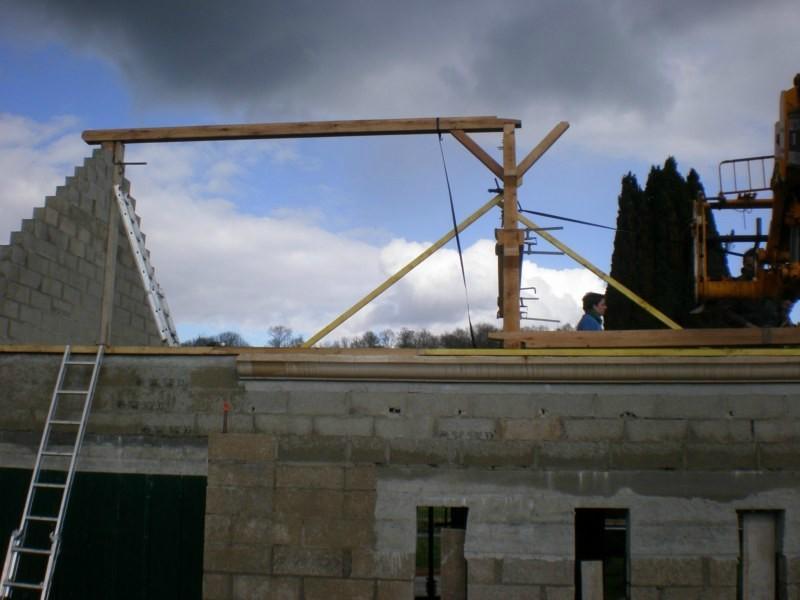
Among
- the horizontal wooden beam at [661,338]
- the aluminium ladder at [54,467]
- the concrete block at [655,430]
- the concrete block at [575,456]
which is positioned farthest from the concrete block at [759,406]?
the aluminium ladder at [54,467]

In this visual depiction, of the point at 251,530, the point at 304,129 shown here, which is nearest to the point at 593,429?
the point at 251,530

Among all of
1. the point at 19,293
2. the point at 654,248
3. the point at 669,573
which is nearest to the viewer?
the point at 669,573

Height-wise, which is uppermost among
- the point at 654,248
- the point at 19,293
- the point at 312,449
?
the point at 654,248

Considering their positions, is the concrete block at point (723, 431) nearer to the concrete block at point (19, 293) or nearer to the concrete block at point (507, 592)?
the concrete block at point (507, 592)

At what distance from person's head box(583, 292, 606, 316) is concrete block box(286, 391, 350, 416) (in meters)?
2.62

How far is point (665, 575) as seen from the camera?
626 cm

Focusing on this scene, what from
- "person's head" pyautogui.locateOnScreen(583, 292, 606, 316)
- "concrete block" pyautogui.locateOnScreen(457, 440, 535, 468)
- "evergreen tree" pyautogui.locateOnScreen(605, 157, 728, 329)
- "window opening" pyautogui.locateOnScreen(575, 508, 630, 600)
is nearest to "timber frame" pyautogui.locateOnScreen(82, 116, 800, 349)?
"person's head" pyautogui.locateOnScreen(583, 292, 606, 316)

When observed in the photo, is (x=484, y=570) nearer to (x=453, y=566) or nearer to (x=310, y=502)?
(x=453, y=566)

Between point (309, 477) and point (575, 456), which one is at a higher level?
point (575, 456)

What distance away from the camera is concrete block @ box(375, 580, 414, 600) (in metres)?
6.41

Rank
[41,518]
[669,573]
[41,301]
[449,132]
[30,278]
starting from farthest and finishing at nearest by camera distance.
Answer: [41,301], [30,278], [449,132], [41,518], [669,573]

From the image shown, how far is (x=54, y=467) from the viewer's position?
23.4 feet

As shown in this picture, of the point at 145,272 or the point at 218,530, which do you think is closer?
the point at 218,530

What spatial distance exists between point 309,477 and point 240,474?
570 mm
